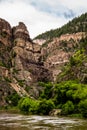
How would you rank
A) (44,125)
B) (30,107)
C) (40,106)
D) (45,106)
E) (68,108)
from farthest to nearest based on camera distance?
1. (30,107)
2. (40,106)
3. (45,106)
4. (68,108)
5. (44,125)

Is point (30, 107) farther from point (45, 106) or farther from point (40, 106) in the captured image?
point (45, 106)

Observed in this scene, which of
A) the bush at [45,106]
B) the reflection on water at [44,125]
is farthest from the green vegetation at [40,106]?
the reflection on water at [44,125]

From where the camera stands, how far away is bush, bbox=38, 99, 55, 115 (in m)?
142

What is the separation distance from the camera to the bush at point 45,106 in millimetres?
142375

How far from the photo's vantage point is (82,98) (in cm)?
13138

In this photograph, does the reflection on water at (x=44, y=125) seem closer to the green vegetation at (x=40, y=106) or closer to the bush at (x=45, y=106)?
the bush at (x=45, y=106)

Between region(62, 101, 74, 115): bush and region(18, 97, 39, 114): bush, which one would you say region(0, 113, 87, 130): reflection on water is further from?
region(18, 97, 39, 114): bush

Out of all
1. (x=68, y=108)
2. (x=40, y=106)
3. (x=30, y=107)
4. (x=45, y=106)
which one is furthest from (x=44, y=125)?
(x=30, y=107)

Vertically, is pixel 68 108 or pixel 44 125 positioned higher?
pixel 44 125

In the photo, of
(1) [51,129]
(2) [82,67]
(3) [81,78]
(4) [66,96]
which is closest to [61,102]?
(4) [66,96]

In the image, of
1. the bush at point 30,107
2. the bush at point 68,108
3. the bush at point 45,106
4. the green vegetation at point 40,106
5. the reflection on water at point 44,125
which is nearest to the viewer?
the reflection on water at point 44,125

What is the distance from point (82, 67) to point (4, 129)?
127930 mm

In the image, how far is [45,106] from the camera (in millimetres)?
142000

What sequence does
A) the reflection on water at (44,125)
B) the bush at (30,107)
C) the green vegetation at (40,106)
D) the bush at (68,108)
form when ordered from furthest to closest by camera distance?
1. the bush at (30,107)
2. the green vegetation at (40,106)
3. the bush at (68,108)
4. the reflection on water at (44,125)
